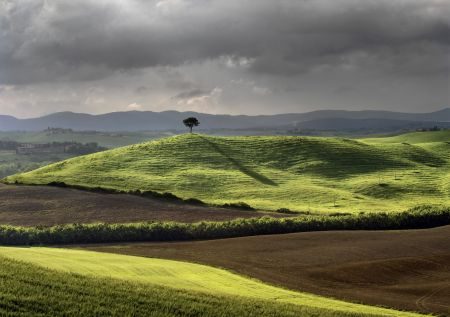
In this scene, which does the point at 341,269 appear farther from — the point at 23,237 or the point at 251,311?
the point at 23,237

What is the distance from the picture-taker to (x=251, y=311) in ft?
89.8

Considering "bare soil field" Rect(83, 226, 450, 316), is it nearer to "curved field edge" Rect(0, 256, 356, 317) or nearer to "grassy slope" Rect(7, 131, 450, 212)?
"curved field edge" Rect(0, 256, 356, 317)

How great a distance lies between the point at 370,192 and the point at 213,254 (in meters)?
60.1

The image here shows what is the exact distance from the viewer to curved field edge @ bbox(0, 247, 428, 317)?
1404 inches

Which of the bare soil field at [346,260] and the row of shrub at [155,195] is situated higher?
the row of shrub at [155,195]

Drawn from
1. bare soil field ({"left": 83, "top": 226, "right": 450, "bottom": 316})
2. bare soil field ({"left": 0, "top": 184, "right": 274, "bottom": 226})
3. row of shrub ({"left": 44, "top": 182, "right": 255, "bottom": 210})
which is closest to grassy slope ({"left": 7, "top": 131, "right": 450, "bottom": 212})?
row of shrub ({"left": 44, "top": 182, "right": 255, "bottom": 210})

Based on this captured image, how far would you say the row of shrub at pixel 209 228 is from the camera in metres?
65.3

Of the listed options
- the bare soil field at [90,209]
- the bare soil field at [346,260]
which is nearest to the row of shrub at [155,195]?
the bare soil field at [90,209]

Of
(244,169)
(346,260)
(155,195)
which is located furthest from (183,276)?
(244,169)

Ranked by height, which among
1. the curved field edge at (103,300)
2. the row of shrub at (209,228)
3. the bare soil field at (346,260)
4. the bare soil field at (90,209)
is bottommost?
the bare soil field at (346,260)

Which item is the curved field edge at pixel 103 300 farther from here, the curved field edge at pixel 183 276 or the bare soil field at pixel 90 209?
the bare soil field at pixel 90 209

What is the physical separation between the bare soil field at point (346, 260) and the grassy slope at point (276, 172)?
72.6ft

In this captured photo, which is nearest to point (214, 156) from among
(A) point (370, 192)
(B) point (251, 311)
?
(A) point (370, 192)

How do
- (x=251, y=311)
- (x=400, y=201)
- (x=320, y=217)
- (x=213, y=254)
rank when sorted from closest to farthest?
(x=251, y=311) → (x=213, y=254) → (x=320, y=217) → (x=400, y=201)
